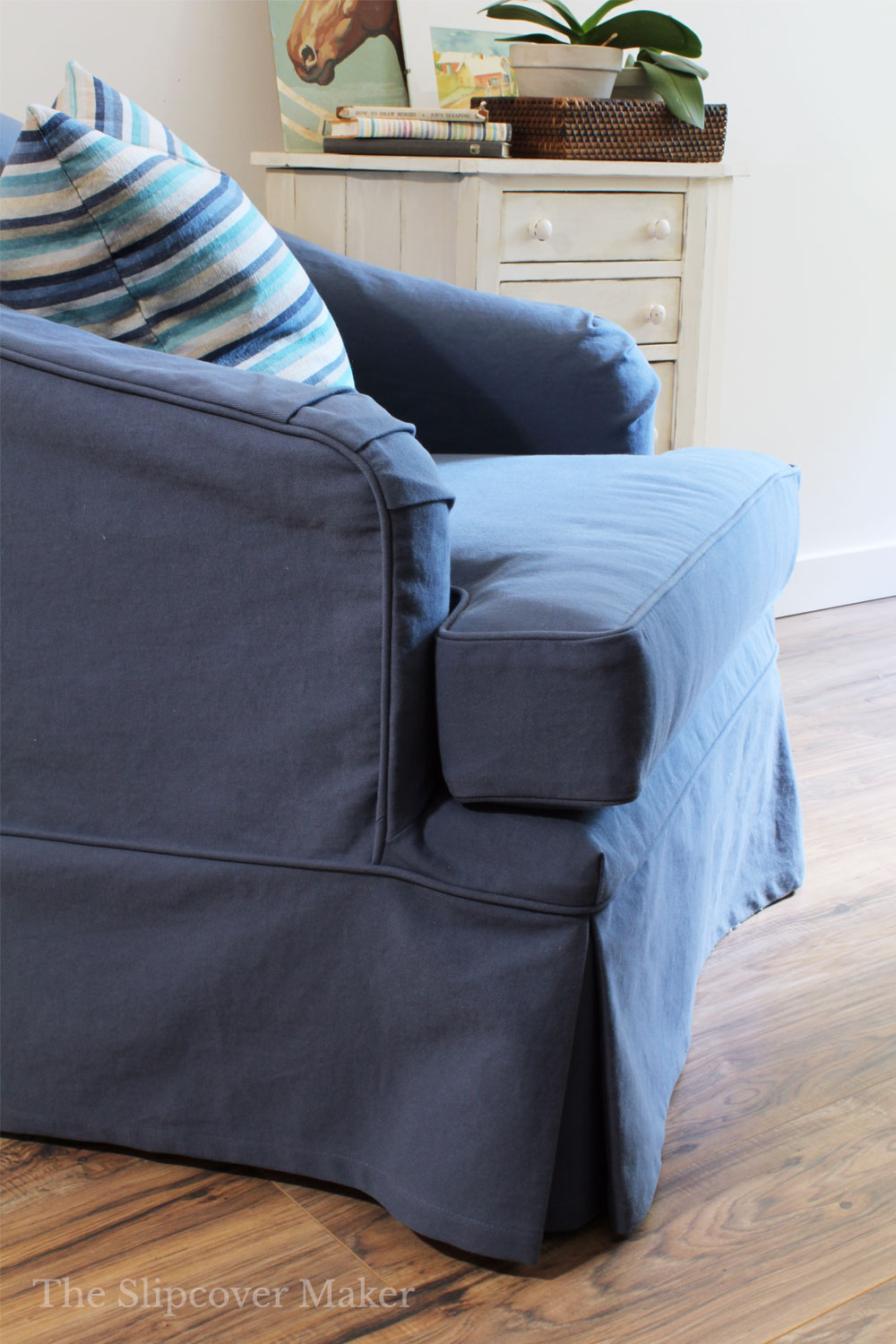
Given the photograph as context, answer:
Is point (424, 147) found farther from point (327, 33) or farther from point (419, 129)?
point (327, 33)

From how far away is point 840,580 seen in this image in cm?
284

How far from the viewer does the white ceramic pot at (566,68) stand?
189 centimetres

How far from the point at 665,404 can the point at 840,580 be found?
100cm

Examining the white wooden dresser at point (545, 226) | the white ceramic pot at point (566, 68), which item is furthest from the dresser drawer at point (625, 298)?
the white ceramic pot at point (566, 68)

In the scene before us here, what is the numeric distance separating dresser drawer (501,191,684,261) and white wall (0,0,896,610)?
0.46 m

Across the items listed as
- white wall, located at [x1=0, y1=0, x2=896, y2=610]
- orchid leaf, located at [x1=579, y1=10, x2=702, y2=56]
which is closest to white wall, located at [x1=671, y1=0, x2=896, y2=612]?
white wall, located at [x1=0, y1=0, x2=896, y2=610]

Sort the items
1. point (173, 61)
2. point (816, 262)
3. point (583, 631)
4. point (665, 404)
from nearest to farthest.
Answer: point (583, 631) < point (173, 61) < point (665, 404) < point (816, 262)

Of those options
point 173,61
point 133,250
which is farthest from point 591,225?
point 133,250

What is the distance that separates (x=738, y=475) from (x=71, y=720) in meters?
0.70

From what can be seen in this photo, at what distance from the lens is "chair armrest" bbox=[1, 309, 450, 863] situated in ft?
2.64

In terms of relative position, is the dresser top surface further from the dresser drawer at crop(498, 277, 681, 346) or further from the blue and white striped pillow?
the blue and white striped pillow

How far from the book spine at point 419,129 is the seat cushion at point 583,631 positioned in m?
0.88

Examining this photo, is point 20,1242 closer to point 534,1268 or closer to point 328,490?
point 534,1268

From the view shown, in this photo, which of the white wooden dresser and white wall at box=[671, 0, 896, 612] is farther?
white wall at box=[671, 0, 896, 612]
